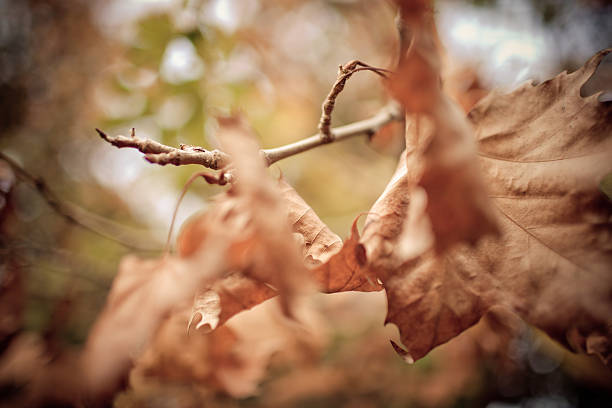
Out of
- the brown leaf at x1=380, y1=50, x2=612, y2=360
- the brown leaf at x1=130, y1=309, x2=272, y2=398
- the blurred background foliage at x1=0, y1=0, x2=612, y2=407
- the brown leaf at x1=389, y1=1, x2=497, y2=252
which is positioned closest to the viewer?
the brown leaf at x1=389, y1=1, x2=497, y2=252

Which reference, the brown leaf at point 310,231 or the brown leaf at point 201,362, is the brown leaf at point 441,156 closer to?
the brown leaf at point 310,231

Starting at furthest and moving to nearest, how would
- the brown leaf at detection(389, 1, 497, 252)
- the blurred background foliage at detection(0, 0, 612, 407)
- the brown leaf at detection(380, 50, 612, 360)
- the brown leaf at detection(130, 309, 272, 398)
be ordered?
the blurred background foliage at detection(0, 0, 612, 407)
the brown leaf at detection(130, 309, 272, 398)
the brown leaf at detection(380, 50, 612, 360)
the brown leaf at detection(389, 1, 497, 252)

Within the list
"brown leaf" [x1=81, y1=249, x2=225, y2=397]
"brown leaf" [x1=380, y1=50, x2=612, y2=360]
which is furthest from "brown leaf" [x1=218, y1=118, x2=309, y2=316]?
"brown leaf" [x1=380, y1=50, x2=612, y2=360]

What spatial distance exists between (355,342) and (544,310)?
1343 mm

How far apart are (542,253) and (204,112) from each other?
3.71ft

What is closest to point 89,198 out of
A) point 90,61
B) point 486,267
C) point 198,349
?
point 90,61

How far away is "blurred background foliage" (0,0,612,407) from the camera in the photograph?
1.14 m

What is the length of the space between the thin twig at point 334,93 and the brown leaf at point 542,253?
0.59ft

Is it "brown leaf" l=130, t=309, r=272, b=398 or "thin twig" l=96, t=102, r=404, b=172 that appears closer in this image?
"thin twig" l=96, t=102, r=404, b=172

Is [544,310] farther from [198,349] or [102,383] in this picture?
[198,349]

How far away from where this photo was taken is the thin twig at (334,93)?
0.44 meters

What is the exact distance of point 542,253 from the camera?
0.41 meters

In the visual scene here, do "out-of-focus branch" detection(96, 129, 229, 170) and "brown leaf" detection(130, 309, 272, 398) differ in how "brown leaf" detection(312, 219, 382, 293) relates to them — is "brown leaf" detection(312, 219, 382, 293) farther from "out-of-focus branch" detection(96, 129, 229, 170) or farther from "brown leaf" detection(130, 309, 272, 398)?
"brown leaf" detection(130, 309, 272, 398)

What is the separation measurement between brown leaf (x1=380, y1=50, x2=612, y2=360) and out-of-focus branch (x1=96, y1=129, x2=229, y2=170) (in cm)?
25
